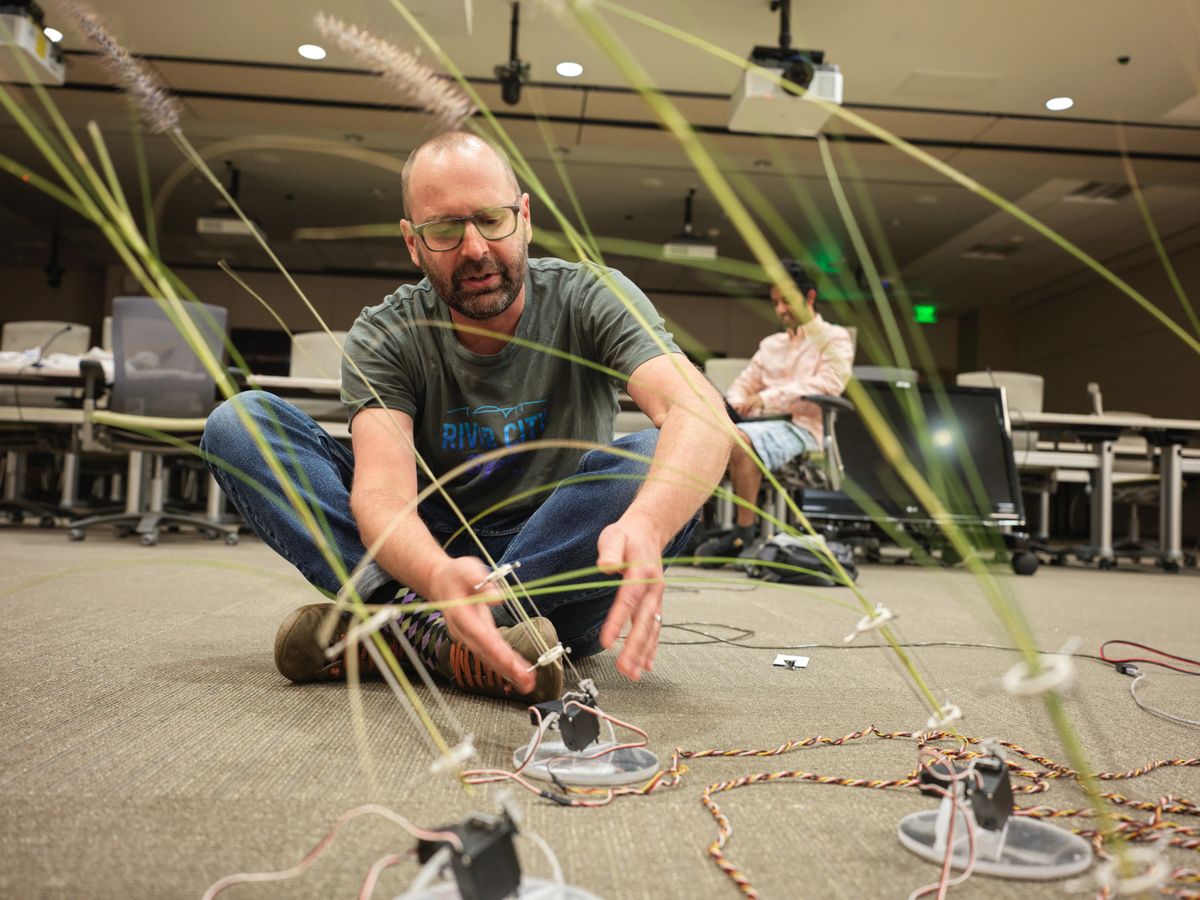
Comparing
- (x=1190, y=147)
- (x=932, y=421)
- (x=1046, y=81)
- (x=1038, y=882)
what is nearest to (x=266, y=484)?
(x=1038, y=882)

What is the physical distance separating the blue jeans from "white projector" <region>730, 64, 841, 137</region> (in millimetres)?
3589

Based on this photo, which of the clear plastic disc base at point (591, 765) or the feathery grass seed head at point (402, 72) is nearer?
the feathery grass seed head at point (402, 72)

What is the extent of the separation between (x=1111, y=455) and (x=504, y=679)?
4718 mm

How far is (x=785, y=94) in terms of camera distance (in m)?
4.25

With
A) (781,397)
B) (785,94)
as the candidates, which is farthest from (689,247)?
(781,397)

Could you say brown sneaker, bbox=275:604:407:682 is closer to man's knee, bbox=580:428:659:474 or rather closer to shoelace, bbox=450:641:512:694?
shoelace, bbox=450:641:512:694

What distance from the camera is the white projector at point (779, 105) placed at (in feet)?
14.7

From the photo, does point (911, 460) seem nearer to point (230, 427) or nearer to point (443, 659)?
point (443, 659)

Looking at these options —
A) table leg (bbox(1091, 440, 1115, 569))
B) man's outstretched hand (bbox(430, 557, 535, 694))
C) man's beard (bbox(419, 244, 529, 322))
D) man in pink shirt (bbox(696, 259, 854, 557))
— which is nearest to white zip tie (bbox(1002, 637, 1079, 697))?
man's outstretched hand (bbox(430, 557, 535, 694))

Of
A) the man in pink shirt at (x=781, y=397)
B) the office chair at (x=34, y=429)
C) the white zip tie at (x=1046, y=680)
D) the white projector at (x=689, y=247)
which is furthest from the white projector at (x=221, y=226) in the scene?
the white zip tie at (x=1046, y=680)

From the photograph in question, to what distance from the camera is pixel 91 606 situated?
6.11 ft

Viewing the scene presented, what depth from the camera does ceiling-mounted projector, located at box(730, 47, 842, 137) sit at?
4410 millimetres

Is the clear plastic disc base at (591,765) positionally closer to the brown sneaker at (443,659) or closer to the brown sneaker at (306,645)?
the brown sneaker at (443,659)

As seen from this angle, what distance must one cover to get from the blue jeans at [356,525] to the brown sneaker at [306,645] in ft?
0.19
